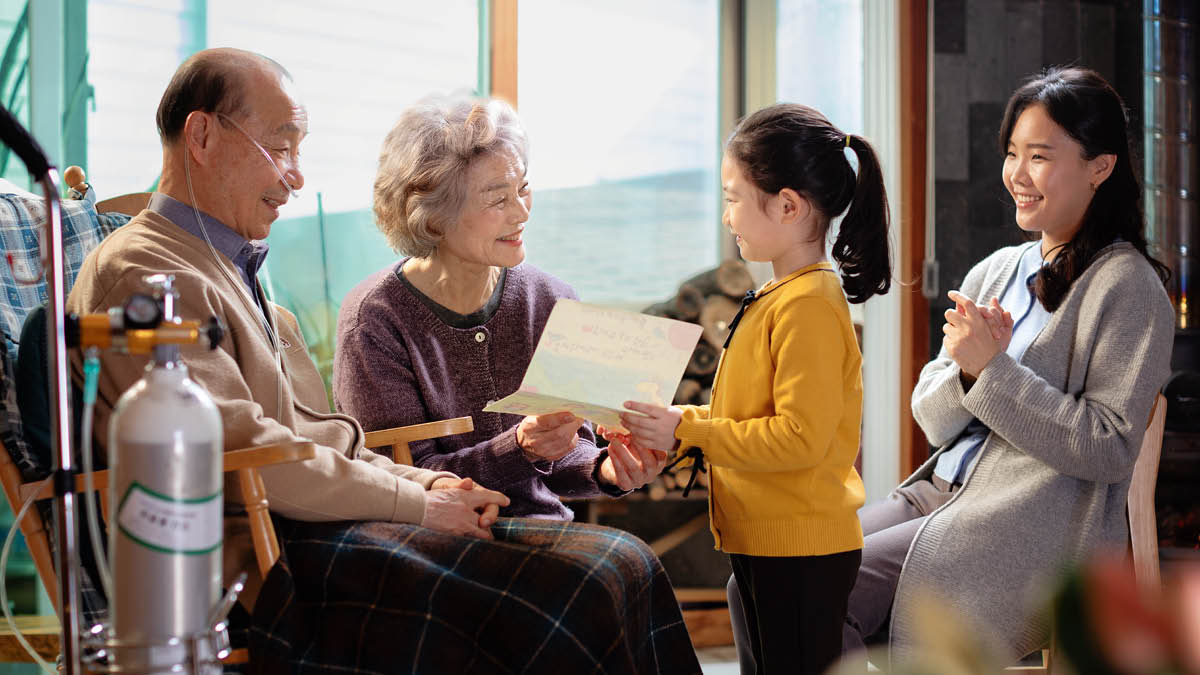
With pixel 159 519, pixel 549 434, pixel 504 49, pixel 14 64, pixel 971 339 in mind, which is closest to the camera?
pixel 159 519

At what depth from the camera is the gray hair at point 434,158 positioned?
2.04 m

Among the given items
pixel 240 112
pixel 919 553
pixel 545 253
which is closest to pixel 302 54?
pixel 545 253

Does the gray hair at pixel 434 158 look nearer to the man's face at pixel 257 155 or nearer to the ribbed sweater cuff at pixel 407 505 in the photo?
the man's face at pixel 257 155

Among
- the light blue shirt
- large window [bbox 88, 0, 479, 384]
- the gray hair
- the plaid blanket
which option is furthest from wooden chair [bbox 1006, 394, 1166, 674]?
large window [bbox 88, 0, 479, 384]

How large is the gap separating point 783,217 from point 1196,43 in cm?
244

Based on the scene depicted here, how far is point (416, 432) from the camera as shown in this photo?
1.92m

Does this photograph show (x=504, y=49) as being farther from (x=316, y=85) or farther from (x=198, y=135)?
(x=198, y=135)

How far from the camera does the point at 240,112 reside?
5.64 ft

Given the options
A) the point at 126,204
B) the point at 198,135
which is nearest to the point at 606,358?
the point at 198,135

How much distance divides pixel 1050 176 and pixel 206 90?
1.48 meters

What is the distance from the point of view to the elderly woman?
198 cm

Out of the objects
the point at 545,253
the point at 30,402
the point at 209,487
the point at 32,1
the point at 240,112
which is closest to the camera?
the point at 209,487

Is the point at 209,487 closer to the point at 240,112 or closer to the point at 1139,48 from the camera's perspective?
the point at 240,112

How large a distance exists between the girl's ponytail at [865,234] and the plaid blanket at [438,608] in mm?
623
